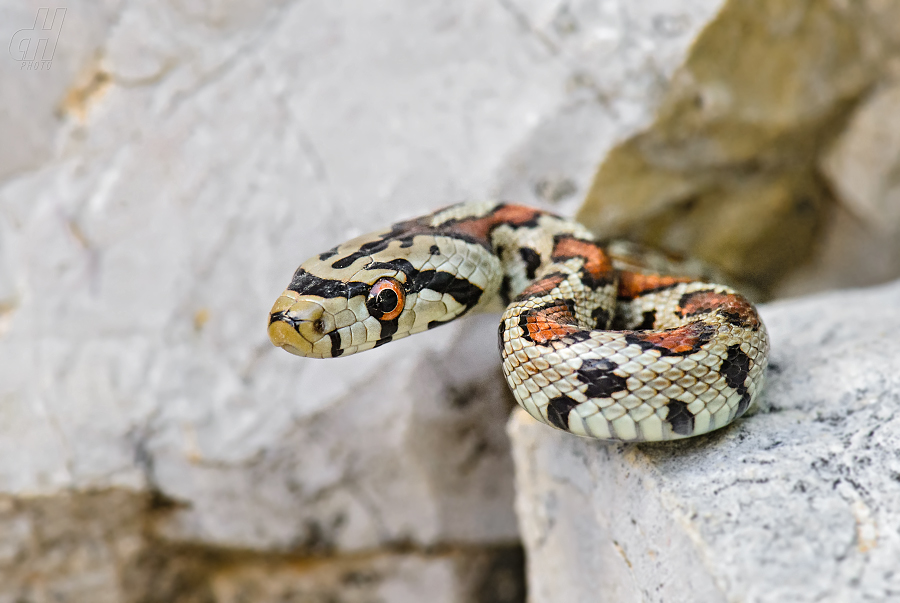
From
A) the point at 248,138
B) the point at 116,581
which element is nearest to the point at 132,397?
the point at 116,581

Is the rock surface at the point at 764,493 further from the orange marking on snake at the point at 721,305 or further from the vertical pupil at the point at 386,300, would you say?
the vertical pupil at the point at 386,300

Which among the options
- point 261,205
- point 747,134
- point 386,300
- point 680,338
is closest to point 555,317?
point 680,338

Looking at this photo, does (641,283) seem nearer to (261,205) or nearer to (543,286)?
(543,286)

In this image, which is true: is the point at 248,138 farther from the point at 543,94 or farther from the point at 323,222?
the point at 543,94

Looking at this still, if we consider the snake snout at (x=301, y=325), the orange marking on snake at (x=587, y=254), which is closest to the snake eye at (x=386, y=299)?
the snake snout at (x=301, y=325)

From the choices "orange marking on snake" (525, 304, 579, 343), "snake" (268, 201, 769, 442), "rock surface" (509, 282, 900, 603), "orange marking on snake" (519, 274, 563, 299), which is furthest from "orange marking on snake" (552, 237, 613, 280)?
"rock surface" (509, 282, 900, 603)

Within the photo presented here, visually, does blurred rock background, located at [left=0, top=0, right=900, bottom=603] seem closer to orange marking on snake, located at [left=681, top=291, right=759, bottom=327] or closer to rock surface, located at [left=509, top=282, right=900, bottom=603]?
rock surface, located at [left=509, top=282, right=900, bottom=603]
